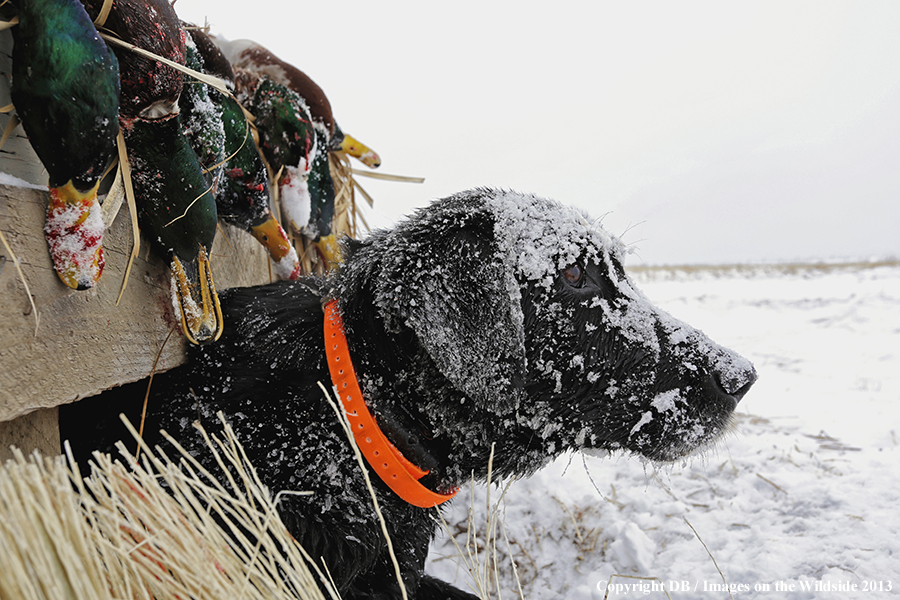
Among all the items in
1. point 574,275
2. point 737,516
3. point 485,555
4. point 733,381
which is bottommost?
point 737,516

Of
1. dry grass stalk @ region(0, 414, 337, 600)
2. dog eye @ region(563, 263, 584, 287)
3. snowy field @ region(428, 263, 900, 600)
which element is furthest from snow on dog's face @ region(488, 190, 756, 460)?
dry grass stalk @ region(0, 414, 337, 600)

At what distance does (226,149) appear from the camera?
2078mm

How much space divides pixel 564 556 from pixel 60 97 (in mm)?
2711

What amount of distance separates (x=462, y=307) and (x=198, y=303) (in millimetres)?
925

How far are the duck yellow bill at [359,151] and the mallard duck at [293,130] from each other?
0.38 metres

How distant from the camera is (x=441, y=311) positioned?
5.37ft

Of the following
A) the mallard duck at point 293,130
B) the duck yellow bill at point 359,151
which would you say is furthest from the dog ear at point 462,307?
the duck yellow bill at point 359,151

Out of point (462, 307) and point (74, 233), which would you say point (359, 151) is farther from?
point (74, 233)

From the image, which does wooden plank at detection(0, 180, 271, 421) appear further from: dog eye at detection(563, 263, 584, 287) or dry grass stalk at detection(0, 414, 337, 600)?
dog eye at detection(563, 263, 584, 287)

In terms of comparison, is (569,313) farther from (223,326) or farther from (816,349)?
(816,349)

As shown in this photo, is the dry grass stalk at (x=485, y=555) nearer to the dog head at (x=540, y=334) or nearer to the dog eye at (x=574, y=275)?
the dog head at (x=540, y=334)

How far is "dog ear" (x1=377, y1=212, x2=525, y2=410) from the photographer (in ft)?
5.33

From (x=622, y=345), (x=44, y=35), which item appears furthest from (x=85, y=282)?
(x=622, y=345)

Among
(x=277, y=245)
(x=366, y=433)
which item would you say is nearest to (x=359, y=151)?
(x=277, y=245)
